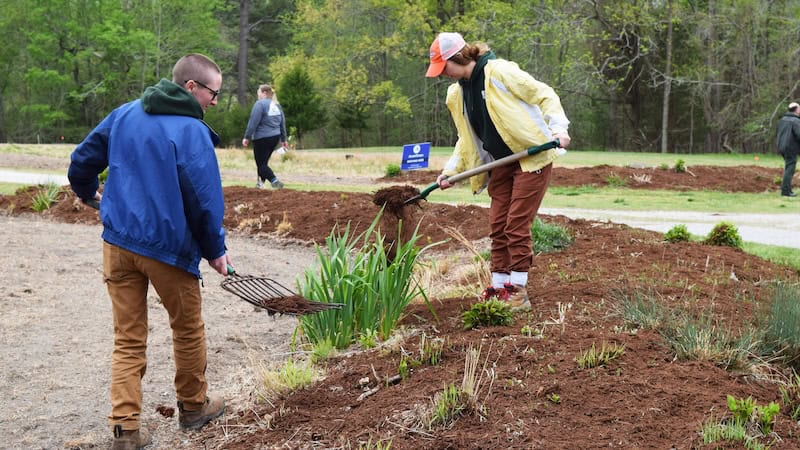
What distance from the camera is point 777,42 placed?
3744 cm

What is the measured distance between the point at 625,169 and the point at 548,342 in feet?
51.2

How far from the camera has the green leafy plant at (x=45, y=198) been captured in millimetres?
13039

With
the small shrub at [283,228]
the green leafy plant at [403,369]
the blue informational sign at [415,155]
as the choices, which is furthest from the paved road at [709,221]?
the green leafy plant at [403,369]

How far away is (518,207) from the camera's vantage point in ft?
18.1

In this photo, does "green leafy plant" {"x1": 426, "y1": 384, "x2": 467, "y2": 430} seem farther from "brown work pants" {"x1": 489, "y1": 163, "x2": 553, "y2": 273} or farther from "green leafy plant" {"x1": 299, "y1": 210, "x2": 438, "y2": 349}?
"brown work pants" {"x1": 489, "y1": 163, "x2": 553, "y2": 273}

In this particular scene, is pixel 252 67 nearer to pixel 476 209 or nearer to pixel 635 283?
pixel 476 209

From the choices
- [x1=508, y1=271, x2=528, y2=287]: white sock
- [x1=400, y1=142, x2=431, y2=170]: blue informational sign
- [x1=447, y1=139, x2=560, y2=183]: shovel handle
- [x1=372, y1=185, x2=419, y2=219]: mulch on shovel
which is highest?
[x1=447, y1=139, x2=560, y2=183]: shovel handle

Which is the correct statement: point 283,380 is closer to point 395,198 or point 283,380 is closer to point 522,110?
point 395,198

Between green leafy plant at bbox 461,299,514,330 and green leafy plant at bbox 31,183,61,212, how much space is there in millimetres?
9942

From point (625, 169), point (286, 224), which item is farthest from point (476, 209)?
point (625, 169)

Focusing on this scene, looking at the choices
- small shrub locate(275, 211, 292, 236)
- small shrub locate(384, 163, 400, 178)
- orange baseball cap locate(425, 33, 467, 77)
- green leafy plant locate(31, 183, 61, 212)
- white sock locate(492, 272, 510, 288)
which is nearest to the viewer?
orange baseball cap locate(425, 33, 467, 77)

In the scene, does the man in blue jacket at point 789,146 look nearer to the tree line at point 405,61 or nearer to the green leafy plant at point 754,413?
the green leafy plant at point 754,413

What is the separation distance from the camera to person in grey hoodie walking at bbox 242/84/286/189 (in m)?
15.1

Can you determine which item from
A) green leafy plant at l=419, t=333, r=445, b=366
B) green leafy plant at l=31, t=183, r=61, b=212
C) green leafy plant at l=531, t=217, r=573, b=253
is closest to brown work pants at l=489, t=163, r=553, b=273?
green leafy plant at l=419, t=333, r=445, b=366
